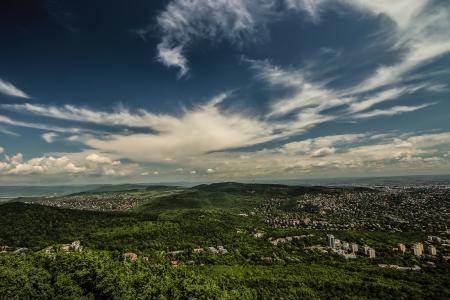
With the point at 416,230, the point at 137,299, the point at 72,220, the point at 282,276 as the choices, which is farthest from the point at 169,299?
the point at 416,230

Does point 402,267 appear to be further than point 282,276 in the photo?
Yes

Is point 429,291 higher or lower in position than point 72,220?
lower

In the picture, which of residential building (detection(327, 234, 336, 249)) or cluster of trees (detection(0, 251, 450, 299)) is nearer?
cluster of trees (detection(0, 251, 450, 299))

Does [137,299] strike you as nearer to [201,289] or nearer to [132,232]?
[201,289]

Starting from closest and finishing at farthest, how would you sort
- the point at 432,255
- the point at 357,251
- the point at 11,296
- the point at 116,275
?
the point at 11,296
the point at 116,275
the point at 432,255
the point at 357,251

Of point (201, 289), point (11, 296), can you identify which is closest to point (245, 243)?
point (201, 289)

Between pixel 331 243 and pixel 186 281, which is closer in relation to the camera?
pixel 186 281

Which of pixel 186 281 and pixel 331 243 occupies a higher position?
pixel 186 281

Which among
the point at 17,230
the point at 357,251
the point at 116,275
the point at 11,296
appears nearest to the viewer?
the point at 11,296

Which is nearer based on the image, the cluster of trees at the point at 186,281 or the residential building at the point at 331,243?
the cluster of trees at the point at 186,281

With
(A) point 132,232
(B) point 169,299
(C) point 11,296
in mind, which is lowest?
(A) point 132,232
